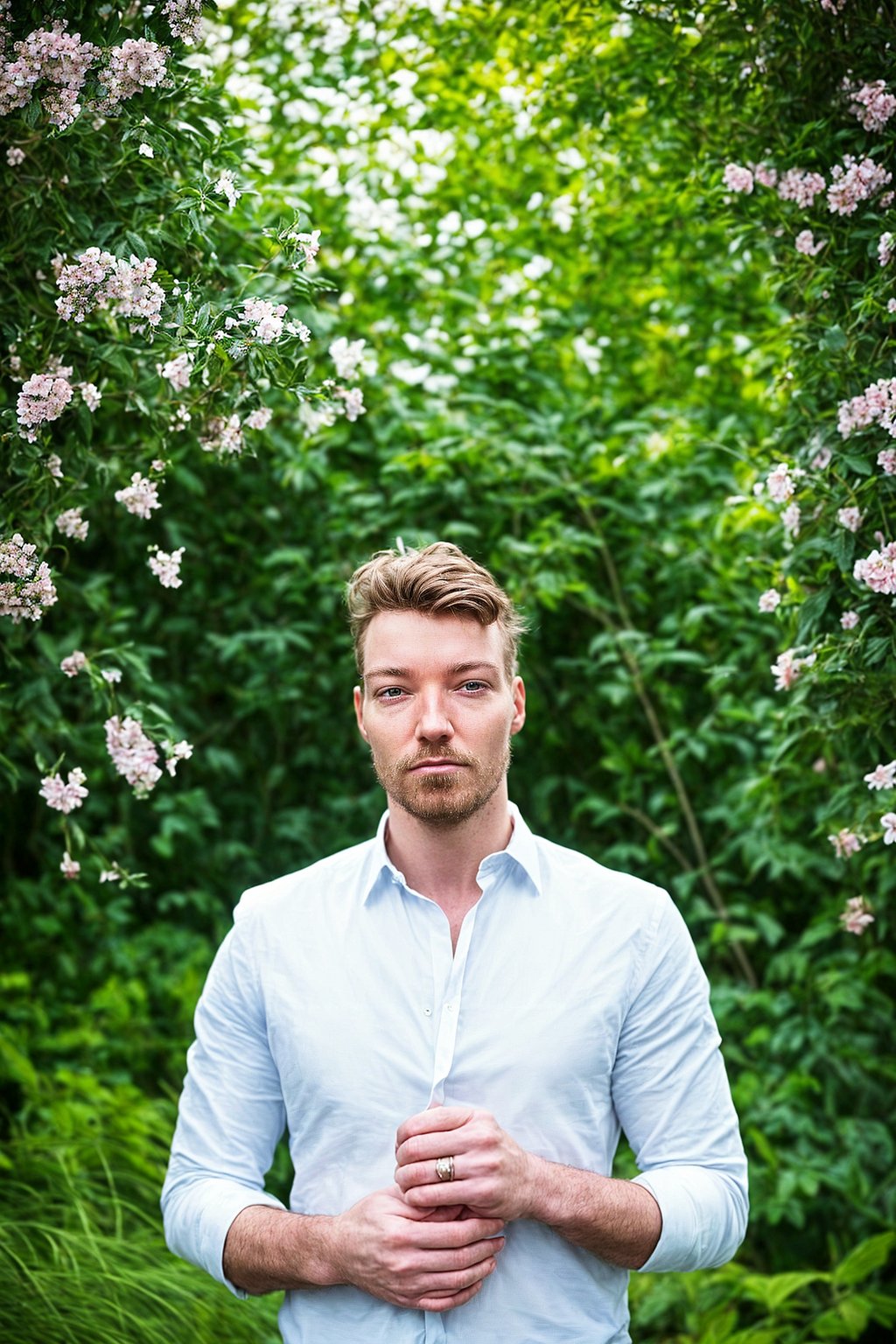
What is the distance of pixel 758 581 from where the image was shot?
300 centimetres

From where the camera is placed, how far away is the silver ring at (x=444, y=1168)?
58.4 inches

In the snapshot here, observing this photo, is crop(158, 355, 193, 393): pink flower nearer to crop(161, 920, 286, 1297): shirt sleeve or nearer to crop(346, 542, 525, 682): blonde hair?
crop(346, 542, 525, 682): blonde hair

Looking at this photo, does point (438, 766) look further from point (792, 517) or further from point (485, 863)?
point (792, 517)

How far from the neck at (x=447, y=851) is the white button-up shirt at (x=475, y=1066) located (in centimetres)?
3

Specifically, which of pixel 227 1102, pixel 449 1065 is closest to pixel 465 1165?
pixel 449 1065

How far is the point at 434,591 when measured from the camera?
1.73 metres

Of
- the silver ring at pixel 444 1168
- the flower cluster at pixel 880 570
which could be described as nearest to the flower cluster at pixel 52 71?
the flower cluster at pixel 880 570

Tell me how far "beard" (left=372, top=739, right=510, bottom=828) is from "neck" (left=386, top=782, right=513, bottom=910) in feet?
0.17

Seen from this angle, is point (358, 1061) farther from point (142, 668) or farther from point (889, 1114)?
point (889, 1114)

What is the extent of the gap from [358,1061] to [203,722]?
7.30 feet

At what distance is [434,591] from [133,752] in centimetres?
66

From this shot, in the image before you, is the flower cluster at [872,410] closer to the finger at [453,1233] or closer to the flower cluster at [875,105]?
the flower cluster at [875,105]

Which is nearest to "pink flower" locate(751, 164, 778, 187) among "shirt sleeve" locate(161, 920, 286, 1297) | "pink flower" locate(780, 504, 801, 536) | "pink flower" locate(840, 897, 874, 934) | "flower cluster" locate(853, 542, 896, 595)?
"pink flower" locate(780, 504, 801, 536)

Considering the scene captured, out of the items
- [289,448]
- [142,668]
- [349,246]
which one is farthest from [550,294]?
[142,668]
